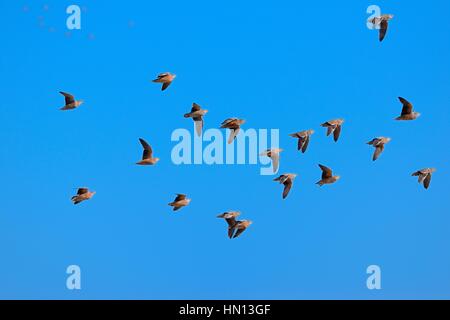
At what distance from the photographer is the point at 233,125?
4250 cm

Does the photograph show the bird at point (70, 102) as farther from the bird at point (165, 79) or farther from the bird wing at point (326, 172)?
the bird wing at point (326, 172)

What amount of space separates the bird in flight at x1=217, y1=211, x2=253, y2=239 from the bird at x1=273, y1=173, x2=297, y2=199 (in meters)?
1.64

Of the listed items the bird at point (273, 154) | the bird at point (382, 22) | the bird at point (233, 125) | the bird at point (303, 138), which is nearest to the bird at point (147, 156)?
the bird at point (233, 125)

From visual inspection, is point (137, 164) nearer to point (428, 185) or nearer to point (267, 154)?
point (267, 154)

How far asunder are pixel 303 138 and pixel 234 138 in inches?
94.1

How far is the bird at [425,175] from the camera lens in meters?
41.8

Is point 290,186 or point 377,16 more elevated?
point 377,16

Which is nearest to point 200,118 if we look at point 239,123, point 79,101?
point 239,123

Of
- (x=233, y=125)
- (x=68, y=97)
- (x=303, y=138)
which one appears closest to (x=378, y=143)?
(x=303, y=138)

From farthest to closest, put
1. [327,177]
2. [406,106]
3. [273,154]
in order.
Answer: [273,154] < [327,177] < [406,106]

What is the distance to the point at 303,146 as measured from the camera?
42375 mm

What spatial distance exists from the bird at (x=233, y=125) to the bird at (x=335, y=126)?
287 cm

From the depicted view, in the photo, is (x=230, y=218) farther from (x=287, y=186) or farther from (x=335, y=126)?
(x=335, y=126)

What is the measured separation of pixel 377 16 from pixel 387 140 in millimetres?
4332
